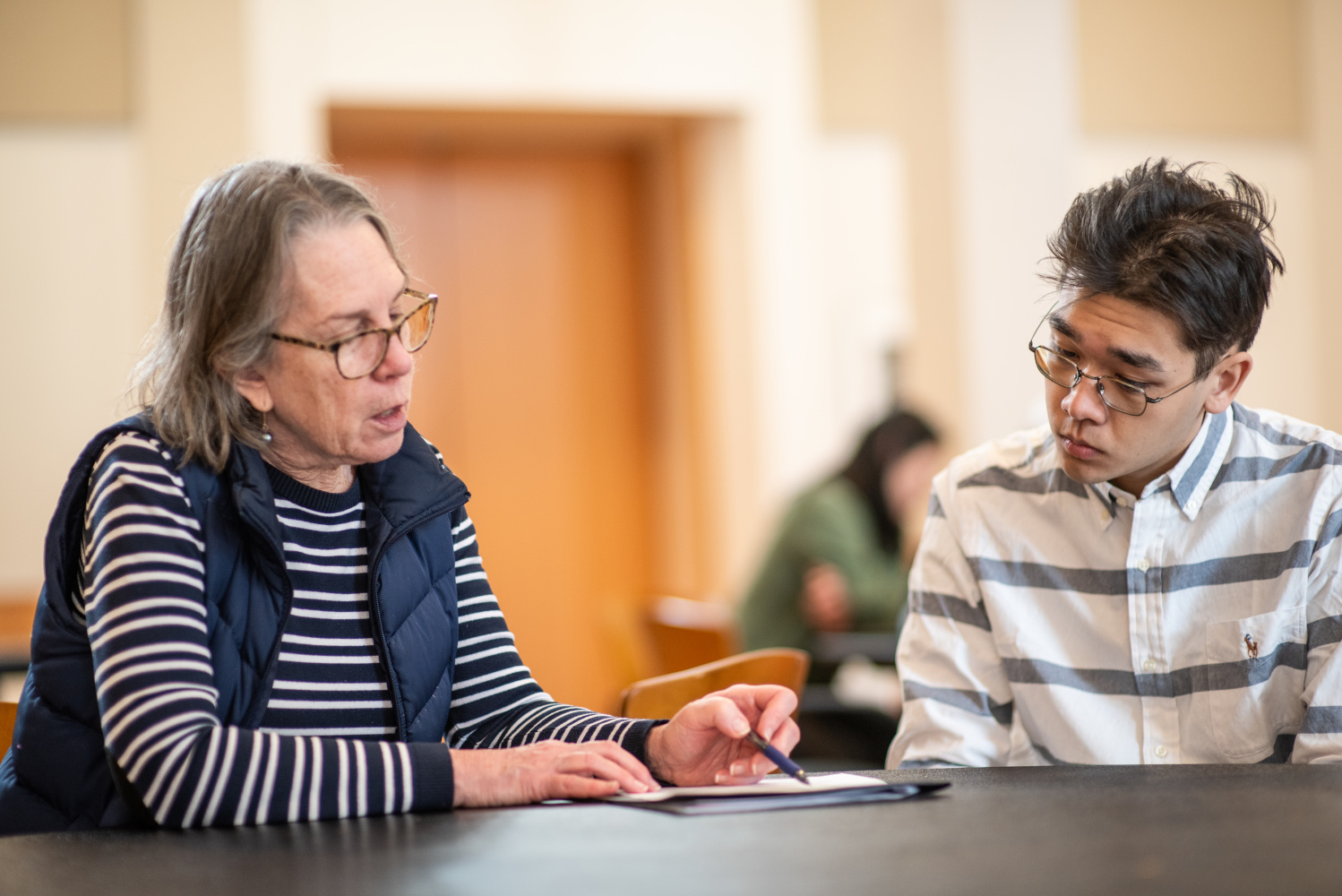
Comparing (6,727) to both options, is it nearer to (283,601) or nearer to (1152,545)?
(283,601)

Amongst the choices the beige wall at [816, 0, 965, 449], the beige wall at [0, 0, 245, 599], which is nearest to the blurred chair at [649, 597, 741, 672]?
the beige wall at [816, 0, 965, 449]

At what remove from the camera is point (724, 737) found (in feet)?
4.31

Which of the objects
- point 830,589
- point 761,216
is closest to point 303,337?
point 830,589

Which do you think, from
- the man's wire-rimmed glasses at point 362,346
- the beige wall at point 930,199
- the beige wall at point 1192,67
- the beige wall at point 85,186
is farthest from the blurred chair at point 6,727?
the beige wall at point 1192,67

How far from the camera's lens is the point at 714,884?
89cm

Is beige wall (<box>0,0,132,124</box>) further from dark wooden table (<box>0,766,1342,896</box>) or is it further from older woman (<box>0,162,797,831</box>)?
dark wooden table (<box>0,766,1342,896</box>)

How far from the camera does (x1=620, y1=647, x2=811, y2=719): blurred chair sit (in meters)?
1.63

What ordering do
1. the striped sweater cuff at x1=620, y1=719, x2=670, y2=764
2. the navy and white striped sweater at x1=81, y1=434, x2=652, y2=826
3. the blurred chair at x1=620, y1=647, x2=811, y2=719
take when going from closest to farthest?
the navy and white striped sweater at x1=81, y1=434, x2=652, y2=826
the striped sweater cuff at x1=620, y1=719, x2=670, y2=764
the blurred chair at x1=620, y1=647, x2=811, y2=719

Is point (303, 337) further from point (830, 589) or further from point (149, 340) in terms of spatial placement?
point (830, 589)

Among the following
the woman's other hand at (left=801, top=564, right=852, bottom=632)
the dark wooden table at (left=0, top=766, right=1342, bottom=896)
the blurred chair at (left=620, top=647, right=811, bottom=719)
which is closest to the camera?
the dark wooden table at (left=0, top=766, right=1342, bottom=896)

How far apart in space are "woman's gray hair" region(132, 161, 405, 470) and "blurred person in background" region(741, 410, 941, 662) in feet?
7.33

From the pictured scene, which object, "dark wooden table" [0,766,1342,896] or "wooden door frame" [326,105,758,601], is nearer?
"dark wooden table" [0,766,1342,896]

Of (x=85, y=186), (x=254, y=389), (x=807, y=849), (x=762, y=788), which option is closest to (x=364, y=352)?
(x=254, y=389)

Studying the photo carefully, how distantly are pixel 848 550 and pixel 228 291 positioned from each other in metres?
2.35
